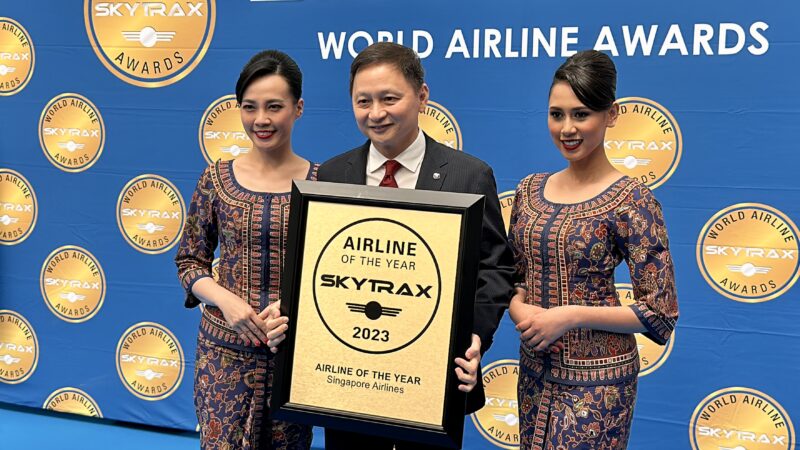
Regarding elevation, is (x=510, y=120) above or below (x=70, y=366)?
above

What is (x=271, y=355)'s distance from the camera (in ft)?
5.92

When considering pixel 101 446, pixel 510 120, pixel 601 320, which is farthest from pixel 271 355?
pixel 101 446

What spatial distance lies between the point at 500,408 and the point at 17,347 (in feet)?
7.36

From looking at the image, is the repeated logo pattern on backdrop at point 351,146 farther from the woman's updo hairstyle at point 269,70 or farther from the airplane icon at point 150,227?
the woman's updo hairstyle at point 269,70

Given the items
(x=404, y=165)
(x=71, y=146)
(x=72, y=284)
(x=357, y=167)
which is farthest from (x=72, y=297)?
(x=404, y=165)

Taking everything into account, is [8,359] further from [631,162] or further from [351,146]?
[631,162]

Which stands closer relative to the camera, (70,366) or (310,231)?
(310,231)

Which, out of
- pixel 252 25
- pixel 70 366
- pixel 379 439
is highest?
→ pixel 252 25

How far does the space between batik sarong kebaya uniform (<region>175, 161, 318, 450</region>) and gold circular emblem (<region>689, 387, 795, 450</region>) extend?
1565 mm

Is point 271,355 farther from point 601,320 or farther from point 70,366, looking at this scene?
point 70,366

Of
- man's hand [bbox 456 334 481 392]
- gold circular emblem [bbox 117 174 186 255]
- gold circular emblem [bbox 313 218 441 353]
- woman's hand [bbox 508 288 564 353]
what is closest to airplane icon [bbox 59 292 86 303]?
gold circular emblem [bbox 117 174 186 255]

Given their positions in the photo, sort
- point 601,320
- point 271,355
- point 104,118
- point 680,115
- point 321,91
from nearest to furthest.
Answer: point 601,320
point 271,355
point 680,115
point 321,91
point 104,118

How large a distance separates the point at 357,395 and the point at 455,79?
5.35 feet

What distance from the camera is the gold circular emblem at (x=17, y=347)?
342 cm
